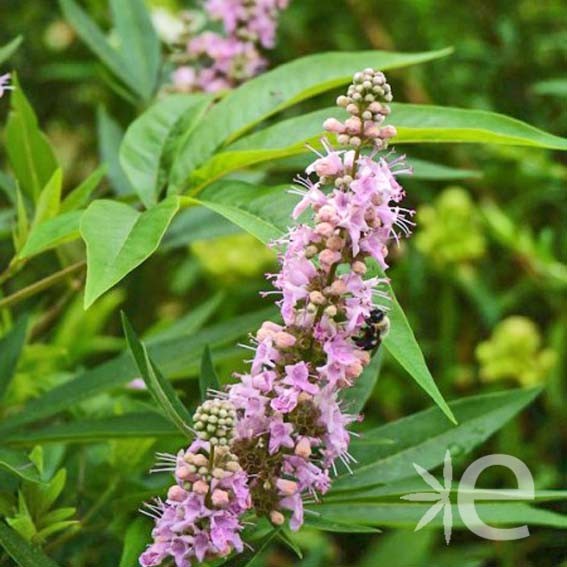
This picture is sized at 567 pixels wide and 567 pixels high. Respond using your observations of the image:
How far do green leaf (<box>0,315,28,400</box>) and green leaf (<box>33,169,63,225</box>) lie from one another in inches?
8.2

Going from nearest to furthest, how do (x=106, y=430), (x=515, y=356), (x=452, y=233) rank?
(x=106, y=430)
(x=515, y=356)
(x=452, y=233)

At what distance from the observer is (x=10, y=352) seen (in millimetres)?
1572

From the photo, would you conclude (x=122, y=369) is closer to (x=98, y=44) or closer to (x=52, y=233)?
(x=52, y=233)

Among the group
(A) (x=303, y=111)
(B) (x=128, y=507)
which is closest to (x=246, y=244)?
(A) (x=303, y=111)

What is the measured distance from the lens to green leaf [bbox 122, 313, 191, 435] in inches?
44.5

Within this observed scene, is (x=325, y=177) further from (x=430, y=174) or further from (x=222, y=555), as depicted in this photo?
(x=430, y=174)

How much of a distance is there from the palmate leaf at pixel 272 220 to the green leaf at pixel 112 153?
0.72m

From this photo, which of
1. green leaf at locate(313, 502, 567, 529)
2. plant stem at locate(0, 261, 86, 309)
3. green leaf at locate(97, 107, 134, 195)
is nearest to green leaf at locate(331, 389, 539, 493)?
green leaf at locate(313, 502, 567, 529)

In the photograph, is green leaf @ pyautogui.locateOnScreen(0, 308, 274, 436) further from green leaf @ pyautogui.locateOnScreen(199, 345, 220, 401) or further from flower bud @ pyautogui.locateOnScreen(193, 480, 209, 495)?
flower bud @ pyautogui.locateOnScreen(193, 480, 209, 495)

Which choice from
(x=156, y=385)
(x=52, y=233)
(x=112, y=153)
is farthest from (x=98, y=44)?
(x=156, y=385)

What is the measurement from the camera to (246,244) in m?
2.79

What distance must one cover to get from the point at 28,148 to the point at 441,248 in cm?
127

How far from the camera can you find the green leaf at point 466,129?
4.02 feet

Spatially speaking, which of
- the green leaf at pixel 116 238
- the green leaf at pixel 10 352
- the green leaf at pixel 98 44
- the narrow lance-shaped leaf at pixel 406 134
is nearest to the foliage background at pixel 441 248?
the green leaf at pixel 98 44
